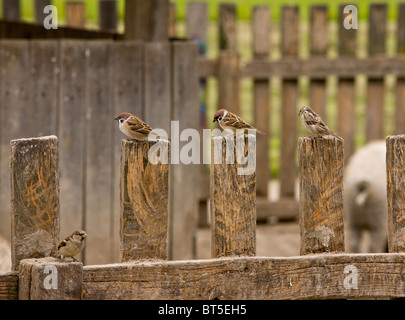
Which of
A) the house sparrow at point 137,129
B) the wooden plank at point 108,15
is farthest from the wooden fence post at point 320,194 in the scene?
the wooden plank at point 108,15

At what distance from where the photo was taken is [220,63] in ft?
30.4

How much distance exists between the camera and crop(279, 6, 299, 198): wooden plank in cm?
959

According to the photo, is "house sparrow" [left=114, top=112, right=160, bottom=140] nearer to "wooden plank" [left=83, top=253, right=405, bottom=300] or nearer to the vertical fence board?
"wooden plank" [left=83, top=253, right=405, bottom=300]

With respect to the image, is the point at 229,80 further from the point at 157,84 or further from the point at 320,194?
the point at 320,194

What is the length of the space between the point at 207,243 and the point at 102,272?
584 cm

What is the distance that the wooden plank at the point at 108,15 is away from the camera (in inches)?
393

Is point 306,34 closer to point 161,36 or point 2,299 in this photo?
point 161,36

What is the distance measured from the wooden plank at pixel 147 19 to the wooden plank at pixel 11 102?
82cm

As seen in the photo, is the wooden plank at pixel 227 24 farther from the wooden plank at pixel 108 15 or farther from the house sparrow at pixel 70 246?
the house sparrow at pixel 70 246

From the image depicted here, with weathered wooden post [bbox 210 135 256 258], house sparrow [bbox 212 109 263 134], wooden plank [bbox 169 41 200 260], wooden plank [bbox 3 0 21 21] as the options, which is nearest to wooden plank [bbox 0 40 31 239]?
wooden plank [bbox 169 41 200 260]

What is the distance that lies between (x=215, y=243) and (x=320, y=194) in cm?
46

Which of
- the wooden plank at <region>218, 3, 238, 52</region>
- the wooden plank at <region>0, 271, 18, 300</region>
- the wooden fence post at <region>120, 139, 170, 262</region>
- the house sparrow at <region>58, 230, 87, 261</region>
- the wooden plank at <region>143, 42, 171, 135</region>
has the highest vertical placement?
the wooden plank at <region>218, 3, 238, 52</region>

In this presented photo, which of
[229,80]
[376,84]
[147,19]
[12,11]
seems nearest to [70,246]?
[147,19]
